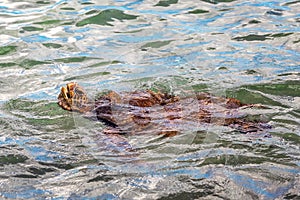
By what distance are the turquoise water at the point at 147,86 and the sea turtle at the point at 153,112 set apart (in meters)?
0.12

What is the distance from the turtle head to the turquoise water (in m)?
0.20

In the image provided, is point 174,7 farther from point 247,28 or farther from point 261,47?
Answer: point 261,47

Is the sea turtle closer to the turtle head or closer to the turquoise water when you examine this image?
the turtle head

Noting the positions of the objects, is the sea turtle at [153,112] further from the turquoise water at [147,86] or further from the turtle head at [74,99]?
the turquoise water at [147,86]

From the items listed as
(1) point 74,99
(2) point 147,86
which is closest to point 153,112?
(1) point 74,99

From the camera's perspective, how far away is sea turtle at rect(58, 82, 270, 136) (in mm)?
4727

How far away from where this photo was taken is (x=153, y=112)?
488 centimetres

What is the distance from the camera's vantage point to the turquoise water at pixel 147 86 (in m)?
3.86

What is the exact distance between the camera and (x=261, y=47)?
25.1ft

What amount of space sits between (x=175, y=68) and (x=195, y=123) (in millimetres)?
2240

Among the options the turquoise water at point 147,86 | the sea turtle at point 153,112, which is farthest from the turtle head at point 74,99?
the turquoise water at point 147,86

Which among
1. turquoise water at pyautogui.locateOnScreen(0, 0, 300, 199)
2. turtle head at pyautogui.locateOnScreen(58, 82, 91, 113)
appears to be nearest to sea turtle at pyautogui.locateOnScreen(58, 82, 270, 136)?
turtle head at pyautogui.locateOnScreen(58, 82, 91, 113)

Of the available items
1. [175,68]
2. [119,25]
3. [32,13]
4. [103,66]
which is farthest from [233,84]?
[32,13]

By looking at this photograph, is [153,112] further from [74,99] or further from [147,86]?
[147,86]
